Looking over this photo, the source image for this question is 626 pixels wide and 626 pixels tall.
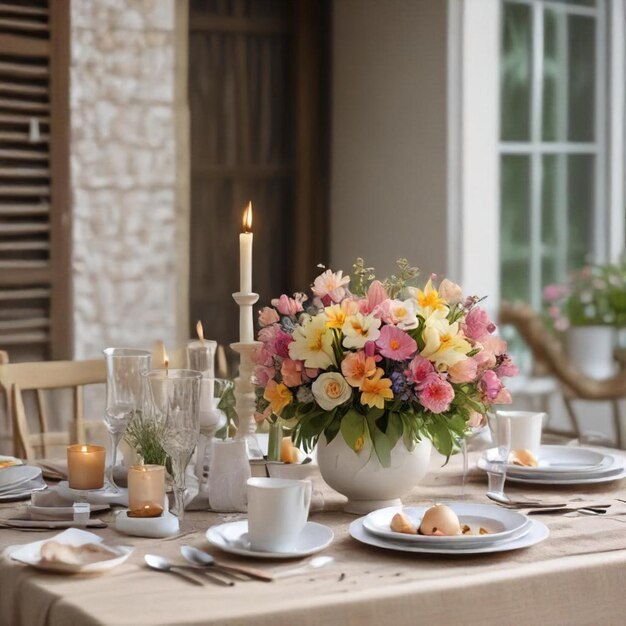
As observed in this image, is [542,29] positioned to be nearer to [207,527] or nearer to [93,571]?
[207,527]

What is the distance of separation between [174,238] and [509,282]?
4.22 ft

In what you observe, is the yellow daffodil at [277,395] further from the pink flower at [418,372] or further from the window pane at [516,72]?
the window pane at [516,72]

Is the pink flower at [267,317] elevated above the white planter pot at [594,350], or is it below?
above

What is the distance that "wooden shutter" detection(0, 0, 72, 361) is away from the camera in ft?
12.8

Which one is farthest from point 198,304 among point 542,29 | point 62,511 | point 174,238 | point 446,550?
point 446,550

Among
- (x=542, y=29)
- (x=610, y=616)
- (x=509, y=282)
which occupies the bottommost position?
(x=610, y=616)

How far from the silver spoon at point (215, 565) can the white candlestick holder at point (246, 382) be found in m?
0.42

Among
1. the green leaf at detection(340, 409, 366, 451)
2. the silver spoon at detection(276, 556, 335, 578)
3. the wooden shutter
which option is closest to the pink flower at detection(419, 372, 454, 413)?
the green leaf at detection(340, 409, 366, 451)

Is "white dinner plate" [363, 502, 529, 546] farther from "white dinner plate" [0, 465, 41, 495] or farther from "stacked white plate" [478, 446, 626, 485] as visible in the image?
"white dinner plate" [0, 465, 41, 495]

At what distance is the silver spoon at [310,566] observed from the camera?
4.89 ft

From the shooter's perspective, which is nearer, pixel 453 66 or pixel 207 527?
pixel 207 527

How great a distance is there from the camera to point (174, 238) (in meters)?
4.26

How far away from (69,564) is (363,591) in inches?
14.3

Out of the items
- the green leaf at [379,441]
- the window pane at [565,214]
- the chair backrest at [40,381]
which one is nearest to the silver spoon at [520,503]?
the green leaf at [379,441]
